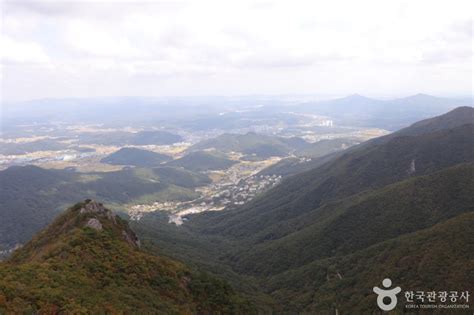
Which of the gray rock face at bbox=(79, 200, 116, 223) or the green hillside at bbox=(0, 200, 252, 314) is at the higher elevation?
the gray rock face at bbox=(79, 200, 116, 223)

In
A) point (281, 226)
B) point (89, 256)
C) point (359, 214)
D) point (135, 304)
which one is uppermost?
point (89, 256)

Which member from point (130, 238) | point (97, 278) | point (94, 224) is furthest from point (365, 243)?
point (97, 278)

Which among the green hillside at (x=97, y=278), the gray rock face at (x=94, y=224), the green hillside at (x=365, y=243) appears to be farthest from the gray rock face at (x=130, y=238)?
the green hillside at (x=365, y=243)

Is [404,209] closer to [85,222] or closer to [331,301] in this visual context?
[331,301]

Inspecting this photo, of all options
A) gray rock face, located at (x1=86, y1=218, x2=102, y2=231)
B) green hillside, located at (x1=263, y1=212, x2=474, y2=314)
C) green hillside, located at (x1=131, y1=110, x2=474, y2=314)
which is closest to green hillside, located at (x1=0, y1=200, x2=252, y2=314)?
gray rock face, located at (x1=86, y1=218, x2=102, y2=231)

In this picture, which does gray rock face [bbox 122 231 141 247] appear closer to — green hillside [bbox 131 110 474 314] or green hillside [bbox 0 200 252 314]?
green hillside [bbox 0 200 252 314]

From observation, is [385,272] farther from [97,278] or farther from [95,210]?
[95,210]

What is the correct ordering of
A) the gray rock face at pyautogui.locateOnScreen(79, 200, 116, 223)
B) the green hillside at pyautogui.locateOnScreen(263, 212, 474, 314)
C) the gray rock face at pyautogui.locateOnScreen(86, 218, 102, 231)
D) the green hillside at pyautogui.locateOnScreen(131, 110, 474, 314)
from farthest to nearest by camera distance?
the gray rock face at pyautogui.locateOnScreen(79, 200, 116, 223) < the green hillside at pyautogui.locateOnScreen(131, 110, 474, 314) < the gray rock face at pyautogui.locateOnScreen(86, 218, 102, 231) < the green hillside at pyautogui.locateOnScreen(263, 212, 474, 314)

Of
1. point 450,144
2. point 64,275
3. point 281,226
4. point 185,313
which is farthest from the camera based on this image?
point 450,144

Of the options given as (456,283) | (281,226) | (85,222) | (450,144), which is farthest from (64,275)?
(450,144)
